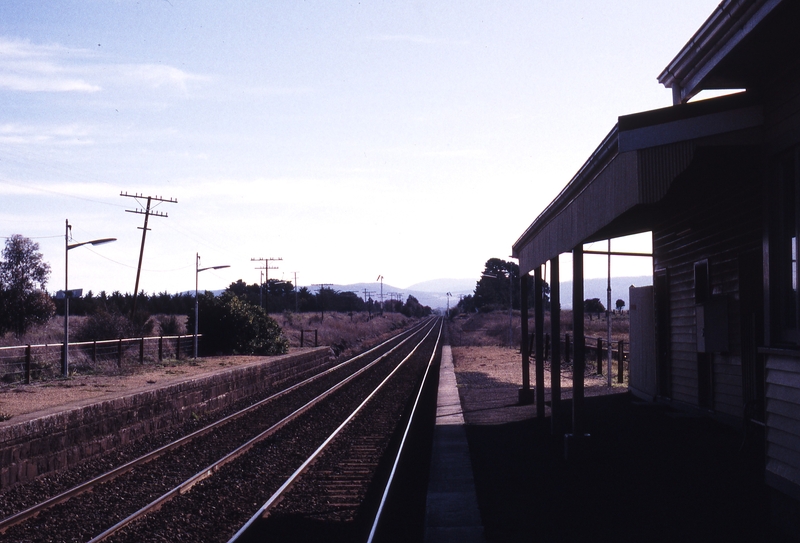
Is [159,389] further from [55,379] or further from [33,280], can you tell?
[33,280]

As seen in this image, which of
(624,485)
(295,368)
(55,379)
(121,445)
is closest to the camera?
(624,485)

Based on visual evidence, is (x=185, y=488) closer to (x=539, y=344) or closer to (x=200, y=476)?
(x=200, y=476)

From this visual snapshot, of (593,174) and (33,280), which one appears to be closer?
(593,174)

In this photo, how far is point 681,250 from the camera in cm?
1218

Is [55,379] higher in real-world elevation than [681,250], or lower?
lower

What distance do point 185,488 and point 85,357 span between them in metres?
16.0

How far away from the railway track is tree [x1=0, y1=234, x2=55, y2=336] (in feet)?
121

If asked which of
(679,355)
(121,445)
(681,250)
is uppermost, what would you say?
(681,250)

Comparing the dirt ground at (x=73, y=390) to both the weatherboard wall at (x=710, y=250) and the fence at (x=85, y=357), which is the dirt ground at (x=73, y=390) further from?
the weatherboard wall at (x=710, y=250)

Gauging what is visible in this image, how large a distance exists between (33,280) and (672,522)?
5144 centimetres

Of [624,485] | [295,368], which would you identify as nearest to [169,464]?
[624,485]

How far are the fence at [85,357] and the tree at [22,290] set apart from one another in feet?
66.9

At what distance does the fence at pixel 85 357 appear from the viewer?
18250mm

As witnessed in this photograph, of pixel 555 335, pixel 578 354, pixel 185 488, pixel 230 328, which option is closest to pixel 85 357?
pixel 230 328
